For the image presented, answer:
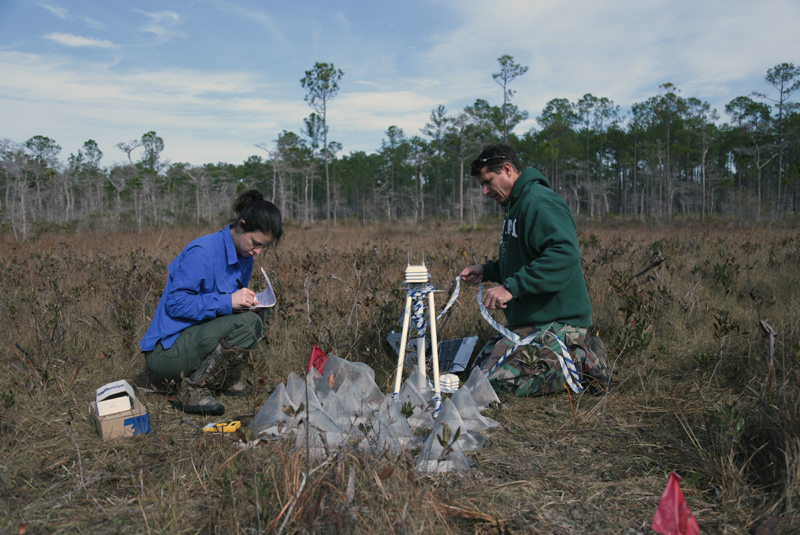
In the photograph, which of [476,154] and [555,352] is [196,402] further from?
[476,154]

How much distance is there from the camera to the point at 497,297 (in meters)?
2.43

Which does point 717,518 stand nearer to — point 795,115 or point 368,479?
point 368,479

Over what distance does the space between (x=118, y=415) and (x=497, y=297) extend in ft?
6.66

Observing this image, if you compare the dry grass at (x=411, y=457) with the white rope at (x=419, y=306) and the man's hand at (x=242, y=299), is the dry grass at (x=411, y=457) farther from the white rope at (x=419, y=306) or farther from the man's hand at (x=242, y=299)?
the white rope at (x=419, y=306)

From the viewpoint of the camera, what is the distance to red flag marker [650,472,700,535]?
122cm

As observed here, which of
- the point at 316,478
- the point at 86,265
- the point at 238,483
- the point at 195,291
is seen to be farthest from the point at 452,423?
the point at 86,265

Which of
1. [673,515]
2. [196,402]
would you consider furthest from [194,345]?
[673,515]

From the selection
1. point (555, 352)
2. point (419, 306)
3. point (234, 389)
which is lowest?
point (234, 389)

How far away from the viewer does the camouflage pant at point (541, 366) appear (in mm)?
2660

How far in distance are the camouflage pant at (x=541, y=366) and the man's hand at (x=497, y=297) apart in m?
0.38

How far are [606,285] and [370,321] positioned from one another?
2.63m

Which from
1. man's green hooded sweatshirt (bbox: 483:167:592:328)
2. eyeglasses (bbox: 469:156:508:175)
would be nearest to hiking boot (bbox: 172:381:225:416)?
man's green hooded sweatshirt (bbox: 483:167:592:328)

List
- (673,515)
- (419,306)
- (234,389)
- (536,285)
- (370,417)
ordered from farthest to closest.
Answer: (234,389) < (536,285) < (419,306) < (370,417) < (673,515)

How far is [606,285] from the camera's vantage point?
470 cm
